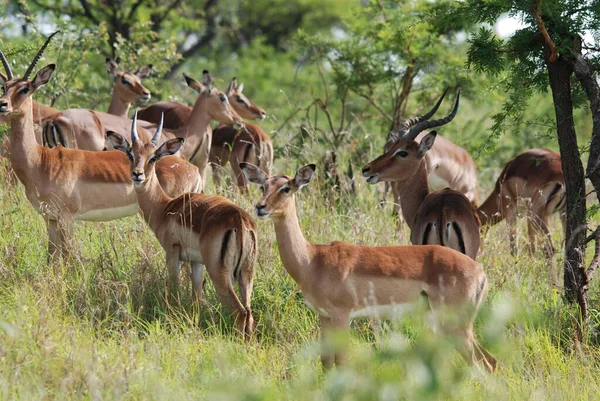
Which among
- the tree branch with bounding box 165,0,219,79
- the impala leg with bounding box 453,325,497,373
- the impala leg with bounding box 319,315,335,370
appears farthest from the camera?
the tree branch with bounding box 165,0,219,79

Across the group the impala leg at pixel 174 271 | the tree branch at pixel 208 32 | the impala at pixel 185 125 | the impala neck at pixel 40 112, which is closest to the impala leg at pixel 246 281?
the impala leg at pixel 174 271

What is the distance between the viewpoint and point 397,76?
1040 cm

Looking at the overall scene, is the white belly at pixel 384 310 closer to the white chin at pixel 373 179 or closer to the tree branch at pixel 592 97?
the tree branch at pixel 592 97

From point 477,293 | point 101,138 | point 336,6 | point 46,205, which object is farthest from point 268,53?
point 477,293

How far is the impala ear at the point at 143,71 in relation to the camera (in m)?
10.6

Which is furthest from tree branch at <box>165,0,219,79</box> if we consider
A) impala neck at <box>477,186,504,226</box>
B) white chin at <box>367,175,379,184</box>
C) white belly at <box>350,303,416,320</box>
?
white belly at <box>350,303,416,320</box>

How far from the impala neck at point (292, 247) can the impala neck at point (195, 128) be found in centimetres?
442

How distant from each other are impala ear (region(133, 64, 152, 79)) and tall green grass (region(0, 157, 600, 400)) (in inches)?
138

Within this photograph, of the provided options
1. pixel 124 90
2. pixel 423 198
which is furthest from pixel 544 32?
pixel 124 90

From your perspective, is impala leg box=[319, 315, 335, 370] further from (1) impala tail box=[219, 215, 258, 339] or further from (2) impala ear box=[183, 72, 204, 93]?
(2) impala ear box=[183, 72, 204, 93]

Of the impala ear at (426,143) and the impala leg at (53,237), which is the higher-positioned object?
the impala ear at (426,143)

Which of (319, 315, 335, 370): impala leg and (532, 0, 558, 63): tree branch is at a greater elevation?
(532, 0, 558, 63): tree branch

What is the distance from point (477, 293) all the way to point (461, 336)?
0.23 meters

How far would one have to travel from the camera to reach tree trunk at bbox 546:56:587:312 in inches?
224
